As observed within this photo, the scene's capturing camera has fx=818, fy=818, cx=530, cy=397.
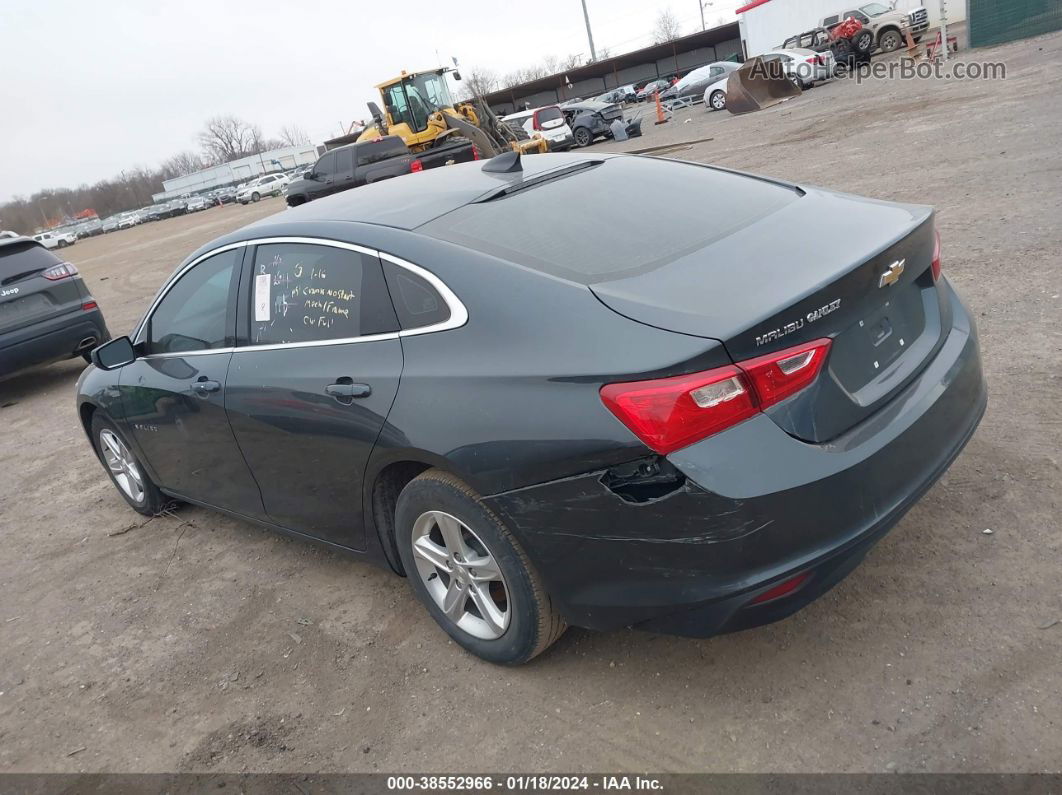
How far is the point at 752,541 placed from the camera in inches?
87.2

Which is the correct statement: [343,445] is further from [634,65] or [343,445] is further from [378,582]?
[634,65]

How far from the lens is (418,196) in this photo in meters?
3.41

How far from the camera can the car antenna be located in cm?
354

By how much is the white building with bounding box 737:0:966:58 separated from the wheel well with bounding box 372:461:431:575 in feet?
125

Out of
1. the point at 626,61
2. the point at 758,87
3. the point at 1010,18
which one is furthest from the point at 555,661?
the point at 626,61

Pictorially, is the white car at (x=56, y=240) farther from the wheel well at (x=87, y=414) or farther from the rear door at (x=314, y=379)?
the rear door at (x=314, y=379)

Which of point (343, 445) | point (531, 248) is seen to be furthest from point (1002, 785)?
point (343, 445)

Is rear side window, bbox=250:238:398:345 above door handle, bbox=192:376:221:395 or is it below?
above

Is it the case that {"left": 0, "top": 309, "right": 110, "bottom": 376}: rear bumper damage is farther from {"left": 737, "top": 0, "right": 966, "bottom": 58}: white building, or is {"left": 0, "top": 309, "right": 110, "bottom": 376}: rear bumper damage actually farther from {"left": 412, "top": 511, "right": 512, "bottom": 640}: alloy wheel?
{"left": 737, "top": 0, "right": 966, "bottom": 58}: white building

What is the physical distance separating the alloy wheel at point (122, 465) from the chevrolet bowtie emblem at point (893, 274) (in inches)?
162

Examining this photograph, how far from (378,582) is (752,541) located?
2071 mm

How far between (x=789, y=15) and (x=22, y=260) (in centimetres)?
4268

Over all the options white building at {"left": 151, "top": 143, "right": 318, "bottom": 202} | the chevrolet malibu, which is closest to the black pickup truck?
the chevrolet malibu

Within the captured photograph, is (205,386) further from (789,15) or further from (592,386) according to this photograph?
(789,15)
